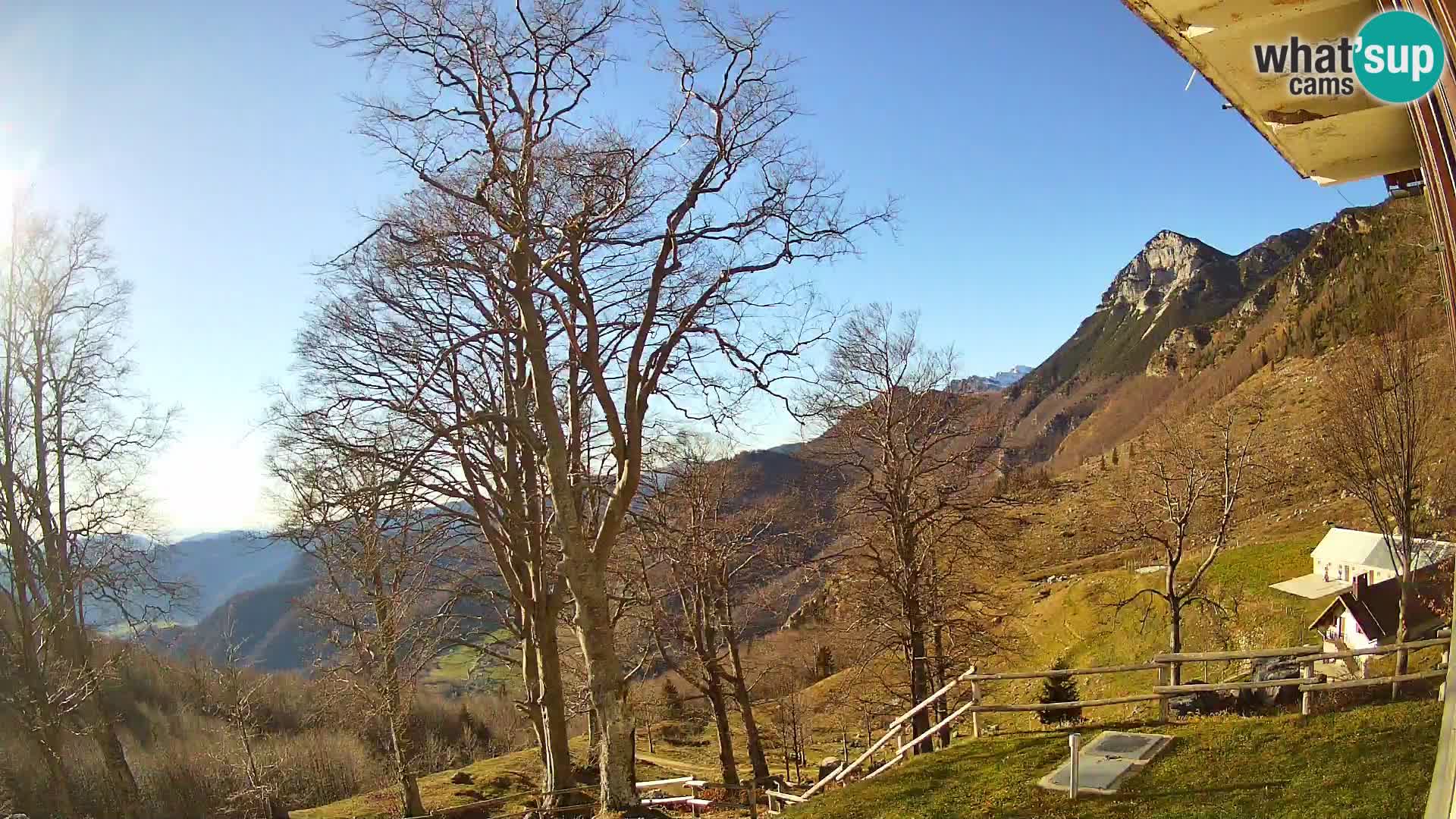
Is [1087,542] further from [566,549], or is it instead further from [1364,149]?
[1364,149]

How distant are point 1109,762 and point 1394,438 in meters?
14.7

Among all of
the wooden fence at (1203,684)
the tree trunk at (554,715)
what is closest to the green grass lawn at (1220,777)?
the wooden fence at (1203,684)

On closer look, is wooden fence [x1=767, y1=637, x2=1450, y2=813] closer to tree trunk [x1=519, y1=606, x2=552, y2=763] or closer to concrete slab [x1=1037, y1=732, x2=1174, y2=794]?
concrete slab [x1=1037, y1=732, x2=1174, y2=794]

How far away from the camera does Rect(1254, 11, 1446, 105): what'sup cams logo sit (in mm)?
2334

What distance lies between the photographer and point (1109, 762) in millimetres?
9836

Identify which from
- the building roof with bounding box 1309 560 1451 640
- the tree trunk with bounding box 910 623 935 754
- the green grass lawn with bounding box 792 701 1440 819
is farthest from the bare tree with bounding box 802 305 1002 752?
the building roof with bounding box 1309 560 1451 640

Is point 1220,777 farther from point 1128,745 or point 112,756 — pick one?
point 112,756

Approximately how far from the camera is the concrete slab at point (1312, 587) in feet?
92.7

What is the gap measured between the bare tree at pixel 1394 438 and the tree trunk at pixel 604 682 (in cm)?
1722

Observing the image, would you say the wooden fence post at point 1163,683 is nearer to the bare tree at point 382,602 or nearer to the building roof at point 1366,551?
the bare tree at point 382,602

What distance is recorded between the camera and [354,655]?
1725 cm

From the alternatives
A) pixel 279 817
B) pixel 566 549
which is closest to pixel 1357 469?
pixel 566 549

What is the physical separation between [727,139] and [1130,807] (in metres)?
9.25

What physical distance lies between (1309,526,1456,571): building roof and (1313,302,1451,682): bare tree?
3158 mm
